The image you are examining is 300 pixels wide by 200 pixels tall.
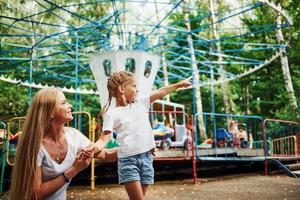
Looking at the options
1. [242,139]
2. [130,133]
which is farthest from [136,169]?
[242,139]

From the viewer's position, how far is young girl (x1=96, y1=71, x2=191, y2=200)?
3.12 metres

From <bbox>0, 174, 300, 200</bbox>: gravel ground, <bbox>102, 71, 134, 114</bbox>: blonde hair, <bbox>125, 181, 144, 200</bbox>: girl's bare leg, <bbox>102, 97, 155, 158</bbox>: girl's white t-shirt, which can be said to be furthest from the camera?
<bbox>0, 174, 300, 200</bbox>: gravel ground

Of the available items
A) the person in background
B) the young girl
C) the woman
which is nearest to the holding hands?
the woman

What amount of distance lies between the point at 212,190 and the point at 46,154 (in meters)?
5.86

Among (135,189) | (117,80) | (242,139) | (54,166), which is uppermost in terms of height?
(117,80)

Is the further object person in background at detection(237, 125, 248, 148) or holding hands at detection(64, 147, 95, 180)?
person in background at detection(237, 125, 248, 148)

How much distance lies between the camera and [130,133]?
3225 mm

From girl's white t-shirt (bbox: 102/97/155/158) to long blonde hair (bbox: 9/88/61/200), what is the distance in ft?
3.44

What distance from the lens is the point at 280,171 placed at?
420 inches

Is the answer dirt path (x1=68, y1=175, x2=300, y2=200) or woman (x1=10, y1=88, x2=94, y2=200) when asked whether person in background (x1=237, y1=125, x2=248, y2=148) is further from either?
woman (x1=10, y1=88, x2=94, y2=200)

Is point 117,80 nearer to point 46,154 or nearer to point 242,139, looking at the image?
point 46,154

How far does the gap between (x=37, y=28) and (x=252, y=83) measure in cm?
1495

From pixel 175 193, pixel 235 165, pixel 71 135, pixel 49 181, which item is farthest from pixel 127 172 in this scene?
pixel 235 165

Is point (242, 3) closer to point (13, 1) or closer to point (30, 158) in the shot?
point (13, 1)
